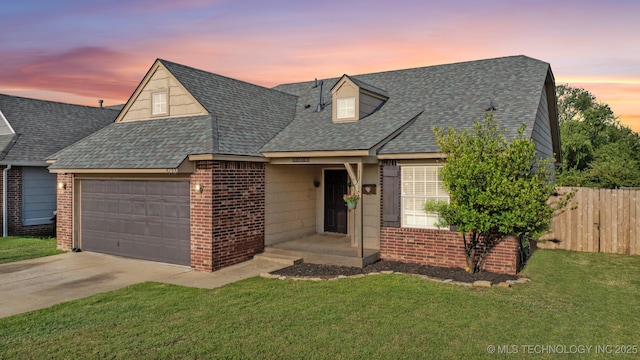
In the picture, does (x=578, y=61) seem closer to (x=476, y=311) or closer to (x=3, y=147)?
(x=476, y=311)

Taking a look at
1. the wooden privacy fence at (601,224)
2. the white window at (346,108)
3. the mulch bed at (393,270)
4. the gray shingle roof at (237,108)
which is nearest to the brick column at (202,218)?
the gray shingle roof at (237,108)

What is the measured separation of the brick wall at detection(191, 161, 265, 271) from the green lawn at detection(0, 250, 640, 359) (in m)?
1.67

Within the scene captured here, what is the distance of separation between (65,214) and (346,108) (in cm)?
953

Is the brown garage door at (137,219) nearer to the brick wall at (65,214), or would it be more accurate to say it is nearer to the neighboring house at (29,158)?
the brick wall at (65,214)

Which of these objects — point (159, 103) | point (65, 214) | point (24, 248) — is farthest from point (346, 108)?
point (24, 248)

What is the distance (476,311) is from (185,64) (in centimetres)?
1128

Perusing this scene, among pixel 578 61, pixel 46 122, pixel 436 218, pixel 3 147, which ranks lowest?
pixel 436 218

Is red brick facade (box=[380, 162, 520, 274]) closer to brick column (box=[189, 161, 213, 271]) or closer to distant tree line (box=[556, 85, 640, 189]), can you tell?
brick column (box=[189, 161, 213, 271])

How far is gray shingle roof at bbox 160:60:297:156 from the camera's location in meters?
11.7

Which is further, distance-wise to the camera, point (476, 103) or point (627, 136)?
point (627, 136)

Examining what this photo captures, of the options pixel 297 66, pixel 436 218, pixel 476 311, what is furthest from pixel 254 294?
pixel 297 66

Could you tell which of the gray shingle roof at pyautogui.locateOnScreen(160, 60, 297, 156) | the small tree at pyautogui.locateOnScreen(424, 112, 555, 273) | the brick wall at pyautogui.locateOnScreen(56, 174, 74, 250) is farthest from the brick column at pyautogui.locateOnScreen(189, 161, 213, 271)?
the small tree at pyautogui.locateOnScreen(424, 112, 555, 273)

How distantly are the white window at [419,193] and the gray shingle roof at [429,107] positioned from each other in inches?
24.7

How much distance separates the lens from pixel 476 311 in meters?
7.06
